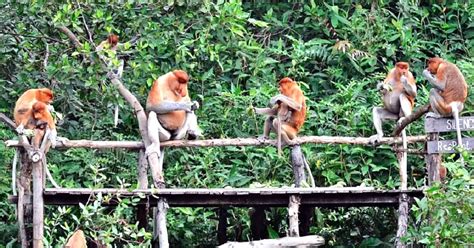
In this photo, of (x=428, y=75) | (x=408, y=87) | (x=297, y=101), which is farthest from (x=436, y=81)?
(x=297, y=101)

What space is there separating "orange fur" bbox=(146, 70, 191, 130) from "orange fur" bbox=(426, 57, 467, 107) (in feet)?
6.84

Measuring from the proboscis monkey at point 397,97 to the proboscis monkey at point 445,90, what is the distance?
35 centimetres

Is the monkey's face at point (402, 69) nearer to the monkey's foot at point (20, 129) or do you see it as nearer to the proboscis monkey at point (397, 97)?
the proboscis monkey at point (397, 97)

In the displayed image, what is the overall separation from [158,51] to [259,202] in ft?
8.49

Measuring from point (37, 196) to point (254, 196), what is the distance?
170cm

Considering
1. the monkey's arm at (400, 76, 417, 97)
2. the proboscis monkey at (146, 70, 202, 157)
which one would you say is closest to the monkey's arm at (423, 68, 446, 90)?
the monkey's arm at (400, 76, 417, 97)

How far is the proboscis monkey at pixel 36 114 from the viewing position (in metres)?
8.63

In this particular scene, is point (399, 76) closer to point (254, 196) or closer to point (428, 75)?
point (428, 75)


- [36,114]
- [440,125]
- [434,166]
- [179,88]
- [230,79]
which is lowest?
[434,166]

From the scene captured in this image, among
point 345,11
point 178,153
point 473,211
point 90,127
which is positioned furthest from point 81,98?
point 473,211

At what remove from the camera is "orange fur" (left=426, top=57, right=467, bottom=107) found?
864 cm

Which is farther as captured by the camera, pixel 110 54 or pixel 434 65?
pixel 434 65

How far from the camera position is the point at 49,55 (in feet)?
33.5

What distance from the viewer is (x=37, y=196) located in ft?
27.3
